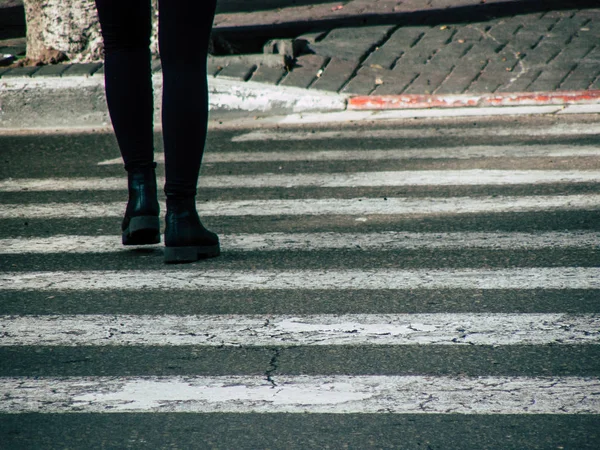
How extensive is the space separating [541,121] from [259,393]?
190 inches

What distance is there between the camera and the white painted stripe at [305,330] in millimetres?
3188

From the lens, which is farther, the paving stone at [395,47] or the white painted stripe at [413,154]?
the paving stone at [395,47]

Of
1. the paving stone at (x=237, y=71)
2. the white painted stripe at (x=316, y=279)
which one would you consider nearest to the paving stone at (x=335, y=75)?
the paving stone at (x=237, y=71)

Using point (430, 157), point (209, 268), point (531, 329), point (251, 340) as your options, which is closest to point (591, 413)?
point (531, 329)

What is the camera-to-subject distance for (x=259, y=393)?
2.80 m

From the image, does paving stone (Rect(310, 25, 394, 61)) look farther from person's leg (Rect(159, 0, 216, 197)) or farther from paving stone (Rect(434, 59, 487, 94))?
person's leg (Rect(159, 0, 216, 197))

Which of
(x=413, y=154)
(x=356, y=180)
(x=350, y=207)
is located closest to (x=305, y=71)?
(x=413, y=154)

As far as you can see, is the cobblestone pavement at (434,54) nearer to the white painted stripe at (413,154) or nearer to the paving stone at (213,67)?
the paving stone at (213,67)

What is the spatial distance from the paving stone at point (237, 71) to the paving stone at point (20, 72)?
1.57m

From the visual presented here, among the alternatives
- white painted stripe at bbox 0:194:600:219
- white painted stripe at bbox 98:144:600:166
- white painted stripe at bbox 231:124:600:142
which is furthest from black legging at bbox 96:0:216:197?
white painted stripe at bbox 231:124:600:142

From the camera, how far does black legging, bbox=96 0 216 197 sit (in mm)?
3855

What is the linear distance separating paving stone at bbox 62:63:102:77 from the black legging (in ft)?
14.1

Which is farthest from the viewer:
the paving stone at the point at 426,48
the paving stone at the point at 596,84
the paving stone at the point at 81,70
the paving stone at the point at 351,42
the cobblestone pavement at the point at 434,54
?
Result: the paving stone at the point at 351,42

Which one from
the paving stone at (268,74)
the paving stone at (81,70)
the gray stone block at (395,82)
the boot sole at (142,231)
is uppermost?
the paving stone at (81,70)
